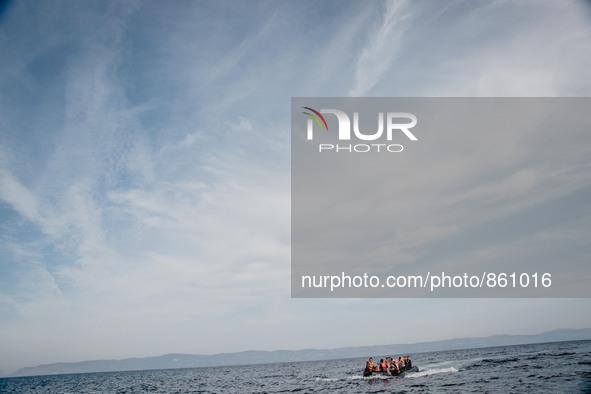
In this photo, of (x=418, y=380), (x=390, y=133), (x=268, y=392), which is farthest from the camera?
(x=268, y=392)

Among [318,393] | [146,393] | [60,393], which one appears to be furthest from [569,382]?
[60,393]

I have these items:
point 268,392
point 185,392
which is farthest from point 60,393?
point 268,392

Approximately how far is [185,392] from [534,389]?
35502mm

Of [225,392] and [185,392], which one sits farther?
[185,392]

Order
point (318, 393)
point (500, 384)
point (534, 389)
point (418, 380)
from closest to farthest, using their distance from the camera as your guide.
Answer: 1. point (534, 389)
2. point (500, 384)
3. point (318, 393)
4. point (418, 380)

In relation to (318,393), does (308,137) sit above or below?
above

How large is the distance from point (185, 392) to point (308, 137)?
119ft

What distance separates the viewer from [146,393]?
50.4 meters

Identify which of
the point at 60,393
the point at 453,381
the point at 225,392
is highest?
the point at 453,381

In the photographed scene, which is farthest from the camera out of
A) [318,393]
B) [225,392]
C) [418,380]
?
[225,392]

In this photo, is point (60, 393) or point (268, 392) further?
point (60, 393)

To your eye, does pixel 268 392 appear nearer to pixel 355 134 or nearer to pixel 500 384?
pixel 500 384

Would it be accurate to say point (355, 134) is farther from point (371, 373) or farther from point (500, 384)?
point (371, 373)

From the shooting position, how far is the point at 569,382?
27.2 m
